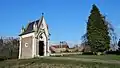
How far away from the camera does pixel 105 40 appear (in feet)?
213

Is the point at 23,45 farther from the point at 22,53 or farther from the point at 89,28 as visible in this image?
the point at 89,28

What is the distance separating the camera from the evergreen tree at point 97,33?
6318 cm

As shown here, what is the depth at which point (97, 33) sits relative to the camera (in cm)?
6412

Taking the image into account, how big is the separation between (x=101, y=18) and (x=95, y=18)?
6.00 feet

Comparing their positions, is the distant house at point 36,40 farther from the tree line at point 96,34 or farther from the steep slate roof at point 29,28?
the tree line at point 96,34

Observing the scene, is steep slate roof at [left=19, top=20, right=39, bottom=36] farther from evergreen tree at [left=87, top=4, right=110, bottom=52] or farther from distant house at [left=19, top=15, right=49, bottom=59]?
evergreen tree at [left=87, top=4, right=110, bottom=52]

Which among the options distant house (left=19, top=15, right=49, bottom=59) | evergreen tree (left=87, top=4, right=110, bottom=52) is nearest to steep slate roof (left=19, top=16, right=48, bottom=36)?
distant house (left=19, top=15, right=49, bottom=59)

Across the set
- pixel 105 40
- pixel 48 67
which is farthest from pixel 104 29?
pixel 48 67

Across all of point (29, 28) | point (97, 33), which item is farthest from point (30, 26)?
point (97, 33)

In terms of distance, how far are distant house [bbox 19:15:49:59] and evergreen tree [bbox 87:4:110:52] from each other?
44.8 feet

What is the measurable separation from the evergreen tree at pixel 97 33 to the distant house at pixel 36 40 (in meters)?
13.7

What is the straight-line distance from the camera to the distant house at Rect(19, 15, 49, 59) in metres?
54.9

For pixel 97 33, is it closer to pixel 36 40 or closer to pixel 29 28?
pixel 36 40

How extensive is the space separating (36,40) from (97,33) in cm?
1850
